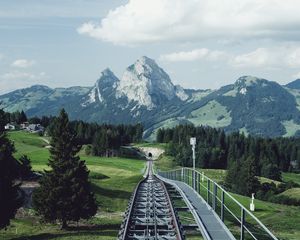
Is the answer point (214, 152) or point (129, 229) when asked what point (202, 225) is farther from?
point (214, 152)

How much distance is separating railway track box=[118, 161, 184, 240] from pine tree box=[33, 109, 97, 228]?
19.0 metres

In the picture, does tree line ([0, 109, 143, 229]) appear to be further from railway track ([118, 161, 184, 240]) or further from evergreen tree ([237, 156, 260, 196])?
evergreen tree ([237, 156, 260, 196])

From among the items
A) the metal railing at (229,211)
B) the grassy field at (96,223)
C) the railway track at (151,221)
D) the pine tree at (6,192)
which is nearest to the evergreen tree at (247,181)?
the grassy field at (96,223)

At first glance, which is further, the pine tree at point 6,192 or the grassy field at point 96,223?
the grassy field at point 96,223

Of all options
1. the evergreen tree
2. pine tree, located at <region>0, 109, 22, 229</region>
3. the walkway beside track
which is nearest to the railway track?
the walkway beside track

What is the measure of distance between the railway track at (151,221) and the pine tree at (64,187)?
19.0 meters

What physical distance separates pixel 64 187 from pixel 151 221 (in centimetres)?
2900

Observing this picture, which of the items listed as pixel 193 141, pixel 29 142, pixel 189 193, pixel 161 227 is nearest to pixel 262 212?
Answer: pixel 193 141

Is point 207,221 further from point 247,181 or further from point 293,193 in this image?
point 247,181

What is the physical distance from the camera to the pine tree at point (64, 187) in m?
52.8

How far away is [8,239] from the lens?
155 feet

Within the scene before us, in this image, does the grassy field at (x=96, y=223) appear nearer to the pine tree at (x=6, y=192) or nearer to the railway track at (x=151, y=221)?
the pine tree at (x=6, y=192)

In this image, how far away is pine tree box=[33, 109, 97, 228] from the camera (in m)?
52.8

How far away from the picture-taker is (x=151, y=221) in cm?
2638
